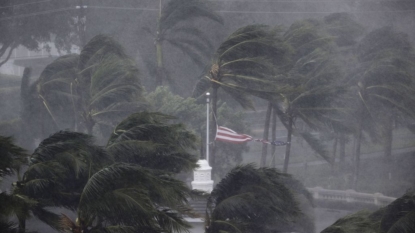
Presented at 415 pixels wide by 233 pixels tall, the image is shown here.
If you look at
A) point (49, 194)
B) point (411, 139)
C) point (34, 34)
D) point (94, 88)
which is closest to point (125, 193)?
point (49, 194)

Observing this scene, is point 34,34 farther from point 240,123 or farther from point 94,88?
point 94,88

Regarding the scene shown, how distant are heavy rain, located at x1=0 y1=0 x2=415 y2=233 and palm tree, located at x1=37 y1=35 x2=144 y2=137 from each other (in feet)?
0.24

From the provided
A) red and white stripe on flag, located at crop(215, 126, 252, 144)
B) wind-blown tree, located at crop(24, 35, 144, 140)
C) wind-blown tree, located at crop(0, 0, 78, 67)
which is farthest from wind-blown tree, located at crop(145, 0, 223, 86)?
red and white stripe on flag, located at crop(215, 126, 252, 144)

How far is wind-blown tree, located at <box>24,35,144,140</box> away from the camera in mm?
24438

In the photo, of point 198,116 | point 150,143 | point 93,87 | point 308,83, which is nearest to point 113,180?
point 150,143

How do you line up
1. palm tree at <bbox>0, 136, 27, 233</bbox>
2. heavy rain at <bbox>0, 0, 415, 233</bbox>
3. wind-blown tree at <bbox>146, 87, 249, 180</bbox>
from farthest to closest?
wind-blown tree at <bbox>146, 87, 249, 180</bbox> < heavy rain at <bbox>0, 0, 415, 233</bbox> < palm tree at <bbox>0, 136, 27, 233</bbox>

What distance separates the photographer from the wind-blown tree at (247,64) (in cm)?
2503

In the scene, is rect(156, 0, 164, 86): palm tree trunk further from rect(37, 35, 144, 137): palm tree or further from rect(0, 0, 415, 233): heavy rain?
rect(37, 35, 144, 137): palm tree

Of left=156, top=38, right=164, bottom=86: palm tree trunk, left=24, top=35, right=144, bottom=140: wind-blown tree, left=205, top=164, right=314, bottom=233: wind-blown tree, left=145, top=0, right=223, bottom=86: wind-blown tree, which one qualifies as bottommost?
left=205, top=164, right=314, bottom=233: wind-blown tree

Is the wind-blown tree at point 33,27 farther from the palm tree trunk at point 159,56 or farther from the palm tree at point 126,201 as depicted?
the palm tree at point 126,201

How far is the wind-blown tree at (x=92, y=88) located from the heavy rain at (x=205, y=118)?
0.27 feet

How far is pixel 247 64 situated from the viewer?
25.5m

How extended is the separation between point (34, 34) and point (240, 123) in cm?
2068

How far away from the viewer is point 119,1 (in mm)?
49500
